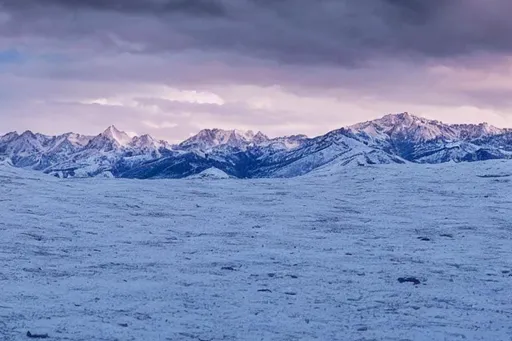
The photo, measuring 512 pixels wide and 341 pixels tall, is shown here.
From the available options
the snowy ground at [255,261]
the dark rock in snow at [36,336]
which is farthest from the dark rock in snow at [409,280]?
the dark rock in snow at [36,336]

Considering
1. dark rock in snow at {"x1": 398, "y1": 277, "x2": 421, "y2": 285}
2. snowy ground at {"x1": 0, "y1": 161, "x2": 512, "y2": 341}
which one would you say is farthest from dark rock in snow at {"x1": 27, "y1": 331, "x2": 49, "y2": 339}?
dark rock in snow at {"x1": 398, "y1": 277, "x2": 421, "y2": 285}

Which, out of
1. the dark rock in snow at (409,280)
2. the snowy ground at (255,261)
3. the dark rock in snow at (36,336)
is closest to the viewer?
the dark rock in snow at (36,336)

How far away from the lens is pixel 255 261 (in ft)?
99.0

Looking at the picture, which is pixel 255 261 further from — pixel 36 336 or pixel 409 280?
pixel 36 336

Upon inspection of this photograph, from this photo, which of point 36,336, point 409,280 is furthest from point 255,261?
point 36,336

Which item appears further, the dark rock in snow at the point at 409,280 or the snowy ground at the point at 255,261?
the dark rock in snow at the point at 409,280

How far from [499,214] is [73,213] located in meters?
23.0

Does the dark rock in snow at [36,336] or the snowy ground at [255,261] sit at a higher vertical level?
the snowy ground at [255,261]

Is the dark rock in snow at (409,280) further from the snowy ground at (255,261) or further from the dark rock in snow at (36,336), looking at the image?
the dark rock in snow at (36,336)

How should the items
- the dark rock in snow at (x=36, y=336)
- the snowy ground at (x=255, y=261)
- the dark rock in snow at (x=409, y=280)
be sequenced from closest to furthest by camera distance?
the dark rock in snow at (x=36, y=336) → the snowy ground at (x=255, y=261) → the dark rock in snow at (x=409, y=280)

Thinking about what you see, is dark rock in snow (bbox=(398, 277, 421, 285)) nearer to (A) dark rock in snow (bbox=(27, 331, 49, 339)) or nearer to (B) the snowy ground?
(B) the snowy ground

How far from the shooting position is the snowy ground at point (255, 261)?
845 inches

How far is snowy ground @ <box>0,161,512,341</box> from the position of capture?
21453mm

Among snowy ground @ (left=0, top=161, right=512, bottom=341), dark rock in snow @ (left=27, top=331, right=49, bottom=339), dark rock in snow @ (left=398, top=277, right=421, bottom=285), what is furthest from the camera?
dark rock in snow @ (left=398, top=277, right=421, bottom=285)
